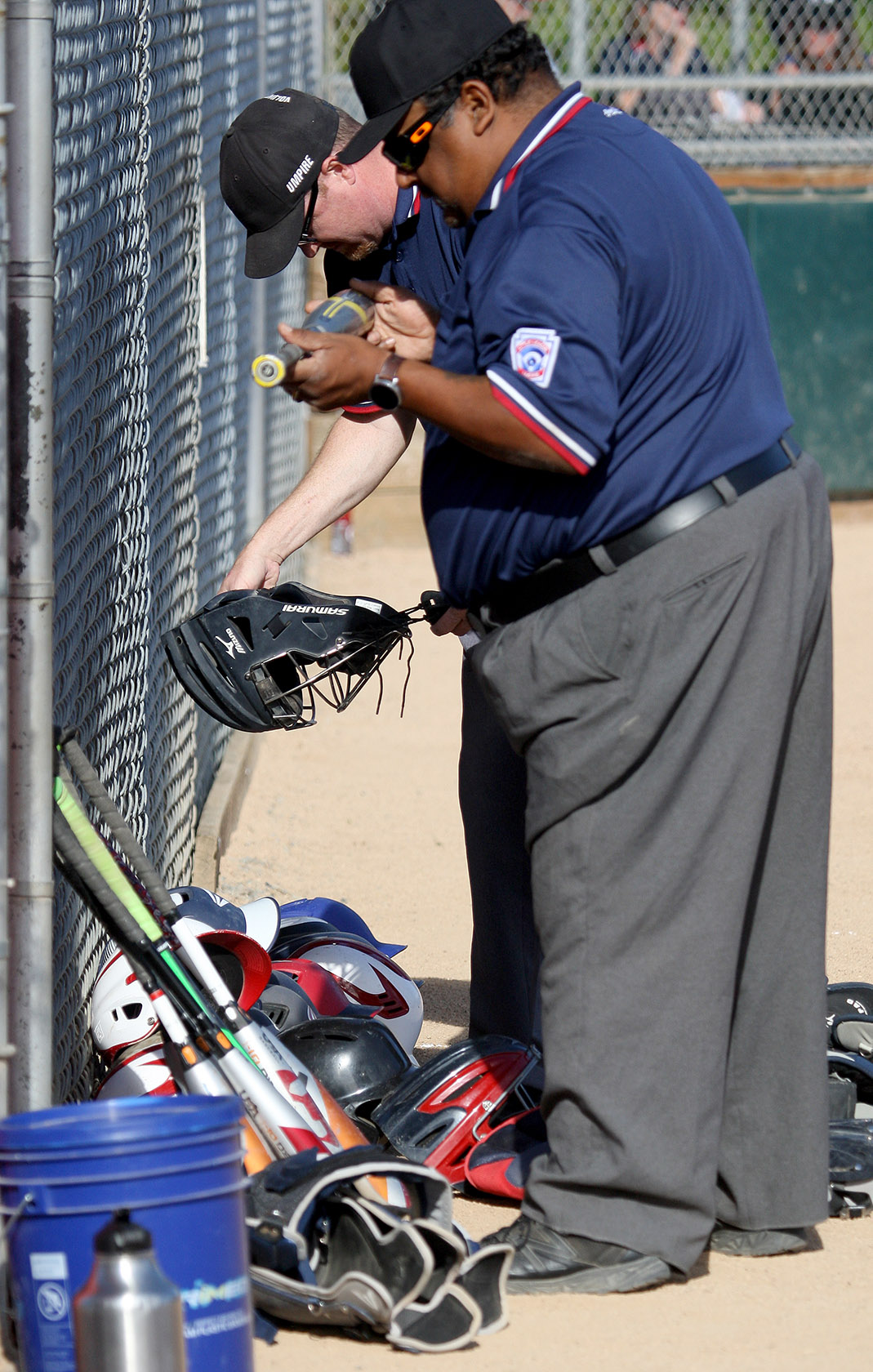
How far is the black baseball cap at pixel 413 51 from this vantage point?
119 inches

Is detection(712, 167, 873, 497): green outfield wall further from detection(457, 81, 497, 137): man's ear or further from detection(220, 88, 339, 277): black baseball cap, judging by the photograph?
detection(457, 81, 497, 137): man's ear

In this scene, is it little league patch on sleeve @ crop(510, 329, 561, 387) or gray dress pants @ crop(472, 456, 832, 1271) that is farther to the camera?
gray dress pants @ crop(472, 456, 832, 1271)

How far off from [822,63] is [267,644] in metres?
12.8

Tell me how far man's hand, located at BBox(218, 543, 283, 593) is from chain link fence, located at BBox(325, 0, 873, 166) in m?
10.3

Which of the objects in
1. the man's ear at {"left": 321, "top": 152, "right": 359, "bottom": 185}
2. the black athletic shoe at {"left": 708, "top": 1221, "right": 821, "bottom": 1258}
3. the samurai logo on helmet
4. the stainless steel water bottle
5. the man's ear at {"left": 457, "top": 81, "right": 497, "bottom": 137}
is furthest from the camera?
the samurai logo on helmet

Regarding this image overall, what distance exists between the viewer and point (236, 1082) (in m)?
3.21

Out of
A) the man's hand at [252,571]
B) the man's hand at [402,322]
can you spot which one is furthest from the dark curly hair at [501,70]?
the man's hand at [252,571]

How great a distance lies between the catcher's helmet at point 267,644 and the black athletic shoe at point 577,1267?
1237 mm

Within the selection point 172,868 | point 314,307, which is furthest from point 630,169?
point 172,868

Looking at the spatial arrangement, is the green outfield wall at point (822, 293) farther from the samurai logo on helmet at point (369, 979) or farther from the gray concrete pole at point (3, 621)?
the gray concrete pole at point (3, 621)

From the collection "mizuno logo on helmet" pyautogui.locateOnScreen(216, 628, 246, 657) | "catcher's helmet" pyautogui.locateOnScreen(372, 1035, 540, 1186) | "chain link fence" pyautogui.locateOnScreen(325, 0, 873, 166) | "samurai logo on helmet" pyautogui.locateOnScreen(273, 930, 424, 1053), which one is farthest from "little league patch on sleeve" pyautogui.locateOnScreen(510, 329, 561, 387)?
"chain link fence" pyautogui.locateOnScreen(325, 0, 873, 166)

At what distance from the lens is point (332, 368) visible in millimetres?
2975

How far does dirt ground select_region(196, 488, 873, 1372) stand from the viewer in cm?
303

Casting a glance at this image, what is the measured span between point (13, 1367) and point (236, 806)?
14.3ft
